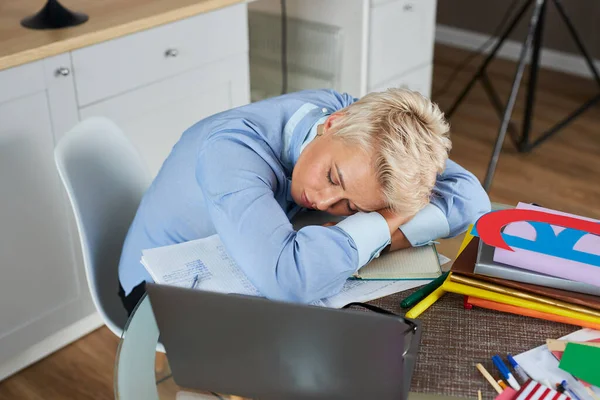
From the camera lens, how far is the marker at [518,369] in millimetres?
994

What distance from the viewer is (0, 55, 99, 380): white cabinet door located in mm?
1866

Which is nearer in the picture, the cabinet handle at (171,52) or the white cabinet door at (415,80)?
the cabinet handle at (171,52)

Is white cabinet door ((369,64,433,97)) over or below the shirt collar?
below

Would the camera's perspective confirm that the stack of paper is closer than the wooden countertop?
Yes

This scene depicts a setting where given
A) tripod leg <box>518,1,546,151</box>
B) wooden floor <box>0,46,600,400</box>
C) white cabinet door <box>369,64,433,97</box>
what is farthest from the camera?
tripod leg <box>518,1,546,151</box>

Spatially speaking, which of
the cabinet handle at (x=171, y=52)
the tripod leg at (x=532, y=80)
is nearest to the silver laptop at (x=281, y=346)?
the cabinet handle at (x=171, y=52)

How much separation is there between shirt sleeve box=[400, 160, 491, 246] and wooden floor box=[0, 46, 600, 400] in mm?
1114

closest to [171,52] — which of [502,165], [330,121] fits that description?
[330,121]

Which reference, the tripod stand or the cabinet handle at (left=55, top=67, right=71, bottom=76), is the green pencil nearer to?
the cabinet handle at (left=55, top=67, right=71, bottom=76)

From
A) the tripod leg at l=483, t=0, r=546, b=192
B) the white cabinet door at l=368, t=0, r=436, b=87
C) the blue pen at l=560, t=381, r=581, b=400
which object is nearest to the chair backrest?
the blue pen at l=560, t=381, r=581, b=400

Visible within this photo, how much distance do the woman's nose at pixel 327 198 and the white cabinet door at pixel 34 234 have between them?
3.09ft

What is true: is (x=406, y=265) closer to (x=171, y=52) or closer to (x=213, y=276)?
(x=213, y=276)

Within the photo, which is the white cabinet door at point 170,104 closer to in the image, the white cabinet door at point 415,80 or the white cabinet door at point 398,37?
the white cabinet door at point 398,37

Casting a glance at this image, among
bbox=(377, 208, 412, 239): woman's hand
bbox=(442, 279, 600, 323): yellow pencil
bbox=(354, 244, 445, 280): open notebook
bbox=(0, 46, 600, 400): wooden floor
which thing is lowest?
bbox=(0, 46, 600, 400): wooden floor
